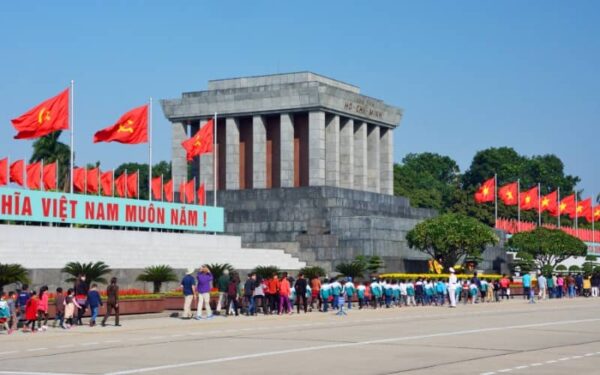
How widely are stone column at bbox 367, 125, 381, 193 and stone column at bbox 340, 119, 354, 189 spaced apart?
13.5 feet

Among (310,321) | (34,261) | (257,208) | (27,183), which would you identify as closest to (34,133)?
(34,261)

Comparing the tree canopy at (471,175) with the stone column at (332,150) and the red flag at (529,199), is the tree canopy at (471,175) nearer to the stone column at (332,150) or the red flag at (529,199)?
the red flag at (529,199)

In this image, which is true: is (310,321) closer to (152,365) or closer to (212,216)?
(152,365)

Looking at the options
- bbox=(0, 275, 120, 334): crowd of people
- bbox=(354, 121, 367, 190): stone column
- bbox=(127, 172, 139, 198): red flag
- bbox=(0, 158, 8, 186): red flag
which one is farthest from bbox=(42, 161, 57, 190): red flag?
bbox=(354, 121, 367, 190): stone column

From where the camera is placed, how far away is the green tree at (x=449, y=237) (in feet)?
216

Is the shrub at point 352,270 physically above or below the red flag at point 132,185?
below

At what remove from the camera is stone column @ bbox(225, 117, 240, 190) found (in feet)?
251

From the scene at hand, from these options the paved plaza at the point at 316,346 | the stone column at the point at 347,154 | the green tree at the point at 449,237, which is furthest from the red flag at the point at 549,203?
the paved plaza at the point at 316,346

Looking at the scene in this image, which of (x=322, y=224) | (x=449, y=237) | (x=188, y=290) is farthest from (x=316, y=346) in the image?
(x=322, y=224)

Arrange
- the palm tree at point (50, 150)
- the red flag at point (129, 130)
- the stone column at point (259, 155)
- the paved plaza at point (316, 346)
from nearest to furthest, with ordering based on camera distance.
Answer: the paved plaza at point (316, 346) → the red flag at point (129, 130) → the stone column at point (259, 155) → the palm tree at point (50, 150)

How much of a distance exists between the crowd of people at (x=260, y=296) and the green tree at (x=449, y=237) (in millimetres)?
4526

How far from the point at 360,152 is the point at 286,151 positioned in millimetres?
8041

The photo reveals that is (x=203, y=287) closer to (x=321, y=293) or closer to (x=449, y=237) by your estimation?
(x=321, y=293)

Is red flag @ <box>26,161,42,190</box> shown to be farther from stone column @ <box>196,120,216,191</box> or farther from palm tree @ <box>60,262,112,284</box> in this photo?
stone column @ <box>196,120,216,191</box>
